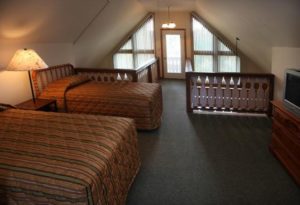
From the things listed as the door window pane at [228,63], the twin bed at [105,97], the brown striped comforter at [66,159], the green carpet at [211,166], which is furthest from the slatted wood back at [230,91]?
the door window pane at [228,63]

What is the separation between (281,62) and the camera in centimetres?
366

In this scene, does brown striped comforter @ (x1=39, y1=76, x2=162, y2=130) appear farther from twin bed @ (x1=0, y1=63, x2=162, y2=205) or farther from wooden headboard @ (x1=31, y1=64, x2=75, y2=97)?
wooden headboard @ (x1=31, y1=64, x2=75, y2=97)

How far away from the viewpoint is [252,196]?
2330 mm

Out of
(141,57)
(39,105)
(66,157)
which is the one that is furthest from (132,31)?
(66,157)

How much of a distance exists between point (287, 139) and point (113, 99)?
2342mm

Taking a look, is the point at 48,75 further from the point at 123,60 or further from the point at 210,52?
the point at 210,52

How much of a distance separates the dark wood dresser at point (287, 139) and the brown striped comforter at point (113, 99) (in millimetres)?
1652

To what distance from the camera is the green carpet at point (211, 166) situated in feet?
7.73

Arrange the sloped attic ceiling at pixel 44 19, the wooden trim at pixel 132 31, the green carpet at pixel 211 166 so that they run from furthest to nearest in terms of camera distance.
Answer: the wooden trim at pixel 132 31, the sloped attic ceiling at pixel 44 19, the green carpet at pixel 211 166

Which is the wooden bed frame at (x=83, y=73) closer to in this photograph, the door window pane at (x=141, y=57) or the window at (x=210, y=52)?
the door window pane at (x=141, y=57)

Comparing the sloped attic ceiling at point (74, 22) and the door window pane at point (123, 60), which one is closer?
the sloped attic ceiling at point (74, 22)

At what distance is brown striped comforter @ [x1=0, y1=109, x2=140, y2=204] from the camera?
166cm

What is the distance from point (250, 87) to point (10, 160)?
354cm

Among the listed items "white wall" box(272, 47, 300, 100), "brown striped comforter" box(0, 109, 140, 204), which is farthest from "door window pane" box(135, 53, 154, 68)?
"brown striped comforter" box(0, 109, 140, 204)
